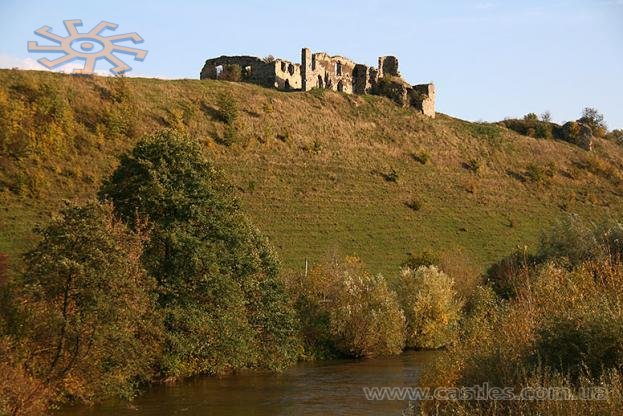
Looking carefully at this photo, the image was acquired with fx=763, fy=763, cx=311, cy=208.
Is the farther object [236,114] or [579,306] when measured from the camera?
[236,114]

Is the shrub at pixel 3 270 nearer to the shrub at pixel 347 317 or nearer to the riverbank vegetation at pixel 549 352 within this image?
the shrub at pixel 347 317

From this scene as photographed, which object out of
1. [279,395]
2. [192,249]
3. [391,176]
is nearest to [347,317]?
[279,395]

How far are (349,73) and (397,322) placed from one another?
244 ft

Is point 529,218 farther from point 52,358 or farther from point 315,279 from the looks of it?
point 52,358

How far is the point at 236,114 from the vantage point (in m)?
90.1

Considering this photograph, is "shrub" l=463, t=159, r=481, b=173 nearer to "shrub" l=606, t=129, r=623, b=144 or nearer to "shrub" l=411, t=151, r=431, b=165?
"shrub" l=411, t=151, r=431, b=165

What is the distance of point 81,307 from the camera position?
28.7 meters

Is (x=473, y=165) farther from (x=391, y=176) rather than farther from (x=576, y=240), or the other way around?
(x=576, y=240)

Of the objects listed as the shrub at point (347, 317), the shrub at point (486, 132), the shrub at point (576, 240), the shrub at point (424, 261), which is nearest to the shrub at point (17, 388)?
the shrub at point (347, 317)

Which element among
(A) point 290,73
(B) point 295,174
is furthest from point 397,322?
(A) point 290,73

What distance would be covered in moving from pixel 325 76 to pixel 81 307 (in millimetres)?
88307

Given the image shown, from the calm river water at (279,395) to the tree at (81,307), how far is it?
4.74ft

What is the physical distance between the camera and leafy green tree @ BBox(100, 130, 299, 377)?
3506cm

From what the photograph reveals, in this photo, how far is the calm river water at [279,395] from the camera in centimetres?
2938
